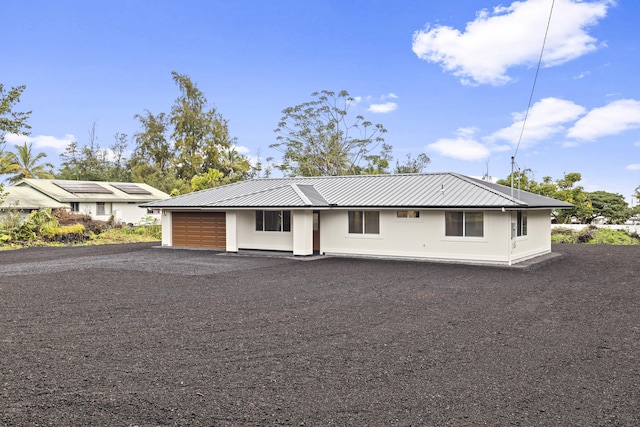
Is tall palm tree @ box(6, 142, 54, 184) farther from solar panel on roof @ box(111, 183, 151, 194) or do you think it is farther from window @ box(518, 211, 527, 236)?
window @ box(518, 211, 527, 236)

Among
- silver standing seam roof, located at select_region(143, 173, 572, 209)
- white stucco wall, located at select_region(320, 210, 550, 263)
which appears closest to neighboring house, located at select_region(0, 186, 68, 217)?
silver standing seam roof, located at select_region(143, 173, 572, 209)

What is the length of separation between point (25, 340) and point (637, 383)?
773cm

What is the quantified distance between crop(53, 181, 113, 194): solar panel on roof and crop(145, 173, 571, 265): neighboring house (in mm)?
16466

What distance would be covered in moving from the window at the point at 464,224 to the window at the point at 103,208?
28630 millimetres

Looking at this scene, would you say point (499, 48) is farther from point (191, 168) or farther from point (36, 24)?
point (191, 168)

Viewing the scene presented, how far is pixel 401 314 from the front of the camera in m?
8.23

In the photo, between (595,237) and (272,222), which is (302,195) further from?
(595,237)

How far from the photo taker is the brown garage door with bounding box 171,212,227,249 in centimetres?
2131

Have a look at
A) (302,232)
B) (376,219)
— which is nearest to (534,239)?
(376,219)

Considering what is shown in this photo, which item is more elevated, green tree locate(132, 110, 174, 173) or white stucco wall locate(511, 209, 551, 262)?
green tree locate(132, 110, 174, 173)

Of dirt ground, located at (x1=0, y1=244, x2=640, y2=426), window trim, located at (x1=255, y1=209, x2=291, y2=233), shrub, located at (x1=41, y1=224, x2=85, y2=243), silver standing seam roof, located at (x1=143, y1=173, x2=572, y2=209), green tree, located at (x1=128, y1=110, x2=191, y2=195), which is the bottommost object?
dirt ground, located at (x1=0, y1=244, x2=640, y2=426)

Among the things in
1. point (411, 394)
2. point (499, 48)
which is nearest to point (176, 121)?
point (499, 48)

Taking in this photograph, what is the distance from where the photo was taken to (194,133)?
5178cm

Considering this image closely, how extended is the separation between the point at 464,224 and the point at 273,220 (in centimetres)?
776
